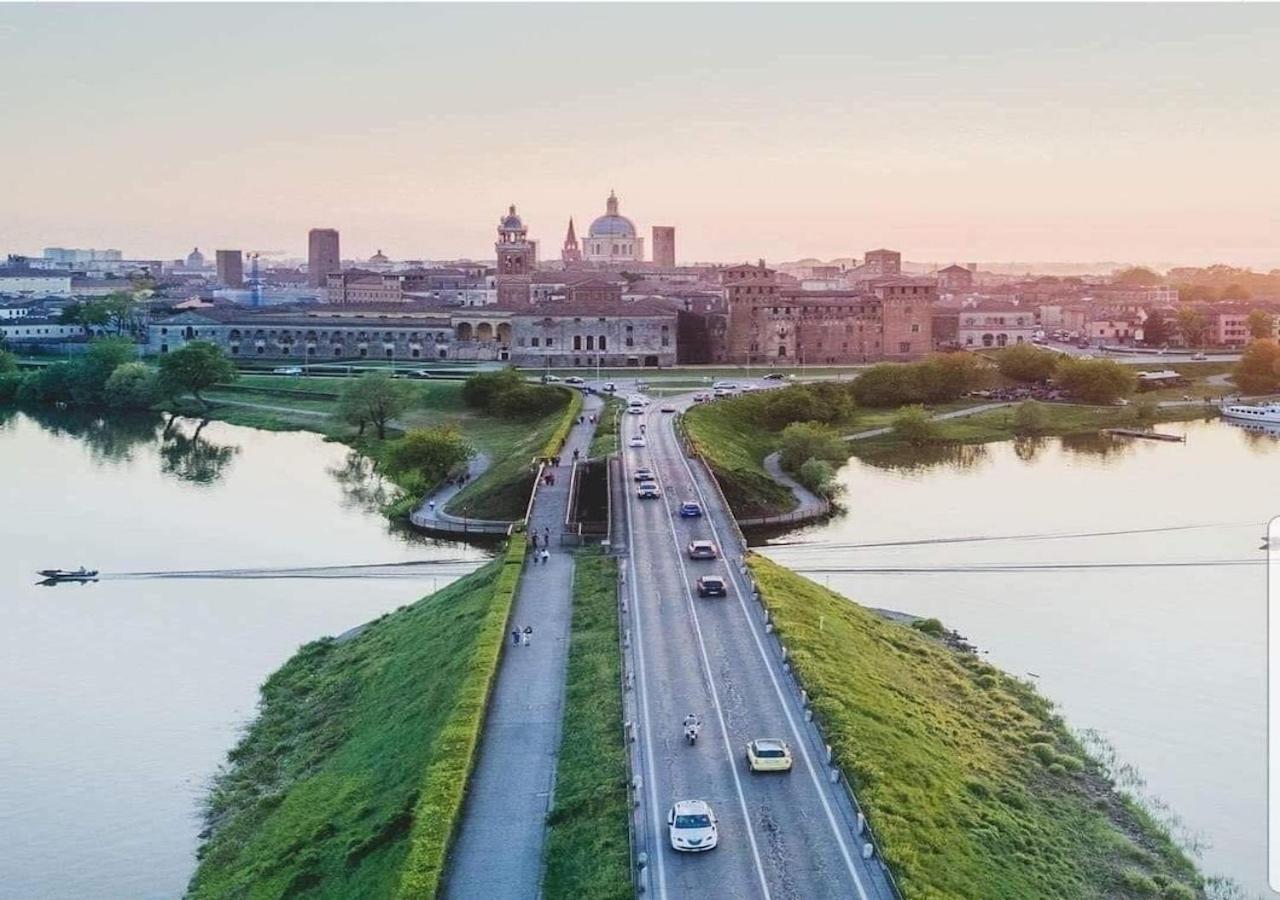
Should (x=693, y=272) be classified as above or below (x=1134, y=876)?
above

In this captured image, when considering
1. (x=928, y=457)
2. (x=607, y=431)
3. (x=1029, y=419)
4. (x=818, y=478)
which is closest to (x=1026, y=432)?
(x=1029, y=419)

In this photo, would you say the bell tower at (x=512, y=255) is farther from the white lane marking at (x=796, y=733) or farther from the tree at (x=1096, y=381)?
the white lane marking at (x=796, y=733)

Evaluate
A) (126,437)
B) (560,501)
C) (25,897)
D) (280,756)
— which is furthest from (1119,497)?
(126,437)

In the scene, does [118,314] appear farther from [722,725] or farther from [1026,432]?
[722,725]

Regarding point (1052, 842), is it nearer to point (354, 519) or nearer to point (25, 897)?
point (25, 897)

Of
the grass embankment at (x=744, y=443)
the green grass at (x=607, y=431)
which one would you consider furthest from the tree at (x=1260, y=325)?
the green grass at (x=607, y=431)

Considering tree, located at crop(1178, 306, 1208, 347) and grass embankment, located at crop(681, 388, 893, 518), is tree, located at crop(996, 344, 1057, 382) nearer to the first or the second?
grass embankment, located at crop(681, 388, 893, 518)
